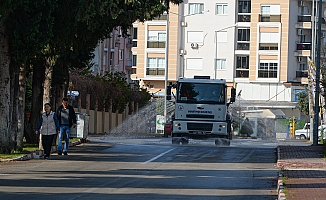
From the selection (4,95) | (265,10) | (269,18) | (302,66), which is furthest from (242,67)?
(4,95)

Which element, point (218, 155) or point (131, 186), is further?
point (218, 155)

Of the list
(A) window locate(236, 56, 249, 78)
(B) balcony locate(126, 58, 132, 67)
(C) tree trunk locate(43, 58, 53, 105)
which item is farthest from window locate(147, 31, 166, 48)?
(C) tree trunk locate(43, 58, 53, 105)

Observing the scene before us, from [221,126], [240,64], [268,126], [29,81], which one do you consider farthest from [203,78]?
[240,64]

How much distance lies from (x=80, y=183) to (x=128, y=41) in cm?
7070

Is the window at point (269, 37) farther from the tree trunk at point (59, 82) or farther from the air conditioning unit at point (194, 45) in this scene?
the tree trunk at point (59, 82)

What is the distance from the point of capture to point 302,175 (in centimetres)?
1816

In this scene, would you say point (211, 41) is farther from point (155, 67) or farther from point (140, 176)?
point (140, 176)

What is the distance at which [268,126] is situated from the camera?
66.6 m

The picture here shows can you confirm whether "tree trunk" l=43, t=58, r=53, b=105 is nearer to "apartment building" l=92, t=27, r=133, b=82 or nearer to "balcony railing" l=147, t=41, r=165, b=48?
"apartment building" l=92, t=27, r=133, b=82

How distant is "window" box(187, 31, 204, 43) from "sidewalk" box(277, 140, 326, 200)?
161 ft

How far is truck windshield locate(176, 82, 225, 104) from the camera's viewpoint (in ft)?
111

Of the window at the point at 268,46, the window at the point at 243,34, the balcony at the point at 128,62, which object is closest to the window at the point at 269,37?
the window at the point at 268,46

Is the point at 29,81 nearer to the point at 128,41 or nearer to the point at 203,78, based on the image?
the point at 203,78

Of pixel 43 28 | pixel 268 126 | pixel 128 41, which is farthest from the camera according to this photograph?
pixel 128 41
